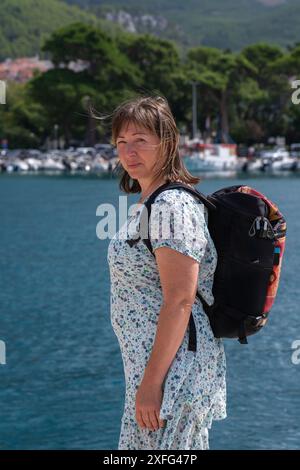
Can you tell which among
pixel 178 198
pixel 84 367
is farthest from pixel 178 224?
pixel 84 367

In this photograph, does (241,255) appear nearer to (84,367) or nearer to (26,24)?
(84,367)

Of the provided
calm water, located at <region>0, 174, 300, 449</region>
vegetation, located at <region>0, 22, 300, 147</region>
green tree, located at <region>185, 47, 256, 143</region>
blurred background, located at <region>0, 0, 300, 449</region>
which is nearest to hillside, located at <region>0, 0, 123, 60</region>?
blurred background, located at <region>0, 0, 300, 449</region>

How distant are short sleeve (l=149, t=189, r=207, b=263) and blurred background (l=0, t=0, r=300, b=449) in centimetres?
49

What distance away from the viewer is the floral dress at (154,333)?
2635mm

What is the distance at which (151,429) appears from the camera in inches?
106

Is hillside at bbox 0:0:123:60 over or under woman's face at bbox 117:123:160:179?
over

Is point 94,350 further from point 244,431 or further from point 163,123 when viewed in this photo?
point 163,123

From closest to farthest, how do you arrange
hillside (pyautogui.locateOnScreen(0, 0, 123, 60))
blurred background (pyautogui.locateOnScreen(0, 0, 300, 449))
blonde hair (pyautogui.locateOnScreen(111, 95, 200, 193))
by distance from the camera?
blonde hair (pyautogui.locateOnScreen(111, 95, 200, 193))
blurred background (pyautogui.locateOnScreen(0, 0, 300, 449))
hillside (pyautogui.locateOnScreen(0, 0, 123, 60))

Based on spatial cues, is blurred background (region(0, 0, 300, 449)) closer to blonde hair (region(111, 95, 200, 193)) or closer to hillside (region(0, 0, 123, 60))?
blonde hair (region(111, 95, 200, 193))

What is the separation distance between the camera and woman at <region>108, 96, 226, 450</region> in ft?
8.59

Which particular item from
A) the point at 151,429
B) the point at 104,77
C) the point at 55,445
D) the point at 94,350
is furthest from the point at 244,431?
the point at 104,77

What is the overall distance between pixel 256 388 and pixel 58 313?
6227 mm

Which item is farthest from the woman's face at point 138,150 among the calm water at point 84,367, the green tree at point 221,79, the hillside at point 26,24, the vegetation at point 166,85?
the hillside at point 26,24

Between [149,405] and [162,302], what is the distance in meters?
0.25
